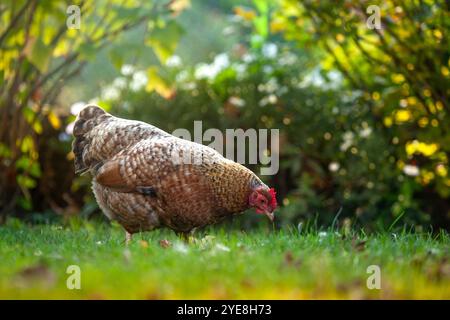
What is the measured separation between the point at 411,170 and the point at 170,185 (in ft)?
9.56

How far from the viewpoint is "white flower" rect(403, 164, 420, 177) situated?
6.16m

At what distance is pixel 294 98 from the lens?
6.72 metres

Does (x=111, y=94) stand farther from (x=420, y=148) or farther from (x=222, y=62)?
(x=420, y=148)

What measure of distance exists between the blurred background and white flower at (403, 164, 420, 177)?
1 cm

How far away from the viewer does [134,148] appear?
14.2 ft

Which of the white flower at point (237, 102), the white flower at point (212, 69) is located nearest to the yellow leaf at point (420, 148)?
the white flower at point (237, 102)

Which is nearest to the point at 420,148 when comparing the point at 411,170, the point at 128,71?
the point at 411,170

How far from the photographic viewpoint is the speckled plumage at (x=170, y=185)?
4.11 metres

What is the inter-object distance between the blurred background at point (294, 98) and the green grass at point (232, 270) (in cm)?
→ 197

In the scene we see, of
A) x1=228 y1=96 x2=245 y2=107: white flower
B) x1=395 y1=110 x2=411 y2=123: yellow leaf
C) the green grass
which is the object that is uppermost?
x1=228 y1=96 x2=245 y2=107: white flower

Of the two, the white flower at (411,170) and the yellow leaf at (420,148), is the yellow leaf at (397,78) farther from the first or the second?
the white flower at (411,170)

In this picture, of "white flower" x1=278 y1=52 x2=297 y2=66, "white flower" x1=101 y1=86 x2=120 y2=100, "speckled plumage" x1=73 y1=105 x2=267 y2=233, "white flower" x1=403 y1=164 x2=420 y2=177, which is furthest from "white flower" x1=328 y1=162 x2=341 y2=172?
"white flower" x1=101 y1=86 x2=120 y2=100

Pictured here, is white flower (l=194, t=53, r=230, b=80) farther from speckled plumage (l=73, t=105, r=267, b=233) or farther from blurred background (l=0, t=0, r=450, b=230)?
speckled plumage (l=73, t=105, r=267, b=233)

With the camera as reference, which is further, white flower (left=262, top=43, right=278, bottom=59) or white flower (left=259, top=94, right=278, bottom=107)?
white flower (left=262, top=43, right=278, bottom=59)
